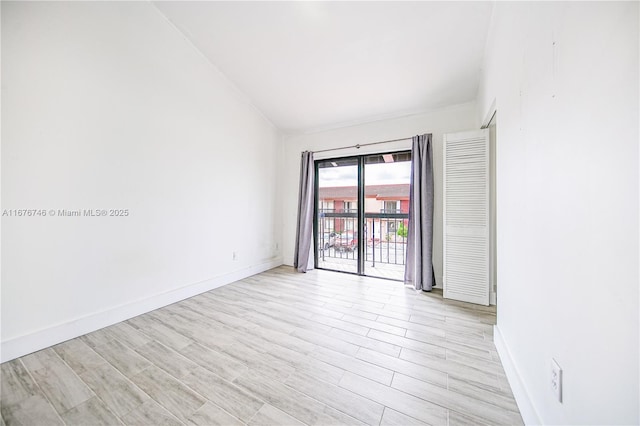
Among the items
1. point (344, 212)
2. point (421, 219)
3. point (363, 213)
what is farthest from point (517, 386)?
point (344, 212)

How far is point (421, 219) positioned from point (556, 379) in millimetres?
2262

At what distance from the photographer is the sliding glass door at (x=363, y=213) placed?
3514 millimetres

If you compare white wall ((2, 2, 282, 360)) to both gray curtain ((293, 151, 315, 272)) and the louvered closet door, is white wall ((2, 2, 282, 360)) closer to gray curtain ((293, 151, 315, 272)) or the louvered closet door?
gray curtain ((293, 151, 315, 272))

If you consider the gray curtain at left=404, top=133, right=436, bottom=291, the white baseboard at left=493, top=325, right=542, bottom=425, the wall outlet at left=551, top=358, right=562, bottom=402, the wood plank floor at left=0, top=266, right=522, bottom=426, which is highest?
the gray curtain at left=404, top=133, right=436, bottom=291

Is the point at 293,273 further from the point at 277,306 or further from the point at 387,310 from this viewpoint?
the point at 387,310

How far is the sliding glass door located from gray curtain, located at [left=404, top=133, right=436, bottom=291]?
297mm

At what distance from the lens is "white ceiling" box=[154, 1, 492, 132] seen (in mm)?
1993

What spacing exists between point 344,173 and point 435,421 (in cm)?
318

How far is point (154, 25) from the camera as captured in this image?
7.70ft

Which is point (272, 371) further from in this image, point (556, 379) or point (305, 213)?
point (305, 213)

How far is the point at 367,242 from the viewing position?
3.83 m

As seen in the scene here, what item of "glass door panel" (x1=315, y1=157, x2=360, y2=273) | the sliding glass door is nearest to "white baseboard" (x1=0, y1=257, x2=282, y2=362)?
"glass door panel" (x1=315, y1=157, x2=360, y2=273)

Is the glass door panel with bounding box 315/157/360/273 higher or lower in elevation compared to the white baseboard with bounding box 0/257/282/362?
higher

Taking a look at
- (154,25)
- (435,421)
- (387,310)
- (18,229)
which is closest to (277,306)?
(387,310)
